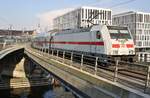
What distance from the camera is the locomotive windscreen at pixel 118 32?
2231cm

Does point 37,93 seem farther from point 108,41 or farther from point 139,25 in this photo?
point 139,25

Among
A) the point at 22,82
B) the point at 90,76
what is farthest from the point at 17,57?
the point at 90,76

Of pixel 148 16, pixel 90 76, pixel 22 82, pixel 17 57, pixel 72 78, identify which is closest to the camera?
pixel 90 76

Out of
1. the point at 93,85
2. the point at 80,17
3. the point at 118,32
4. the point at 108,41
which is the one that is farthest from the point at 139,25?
the point at 93,85

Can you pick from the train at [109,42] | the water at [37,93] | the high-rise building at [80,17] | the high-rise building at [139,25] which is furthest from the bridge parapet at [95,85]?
the high-rise building at [139,25]

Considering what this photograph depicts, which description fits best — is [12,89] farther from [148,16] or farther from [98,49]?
[148,16]

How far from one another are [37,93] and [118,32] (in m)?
34.3

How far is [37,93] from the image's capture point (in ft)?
176

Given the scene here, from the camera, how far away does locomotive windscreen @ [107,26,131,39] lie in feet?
73.2

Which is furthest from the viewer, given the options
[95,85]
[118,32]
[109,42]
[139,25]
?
[139,25]

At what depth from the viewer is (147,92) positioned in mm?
9773

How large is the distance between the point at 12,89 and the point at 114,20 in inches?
4475

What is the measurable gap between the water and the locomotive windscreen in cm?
2667

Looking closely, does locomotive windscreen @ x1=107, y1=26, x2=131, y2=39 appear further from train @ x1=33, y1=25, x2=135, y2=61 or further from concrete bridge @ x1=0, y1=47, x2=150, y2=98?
concrete bridge @ x1=0, y1=47, x2=150, y2=98
